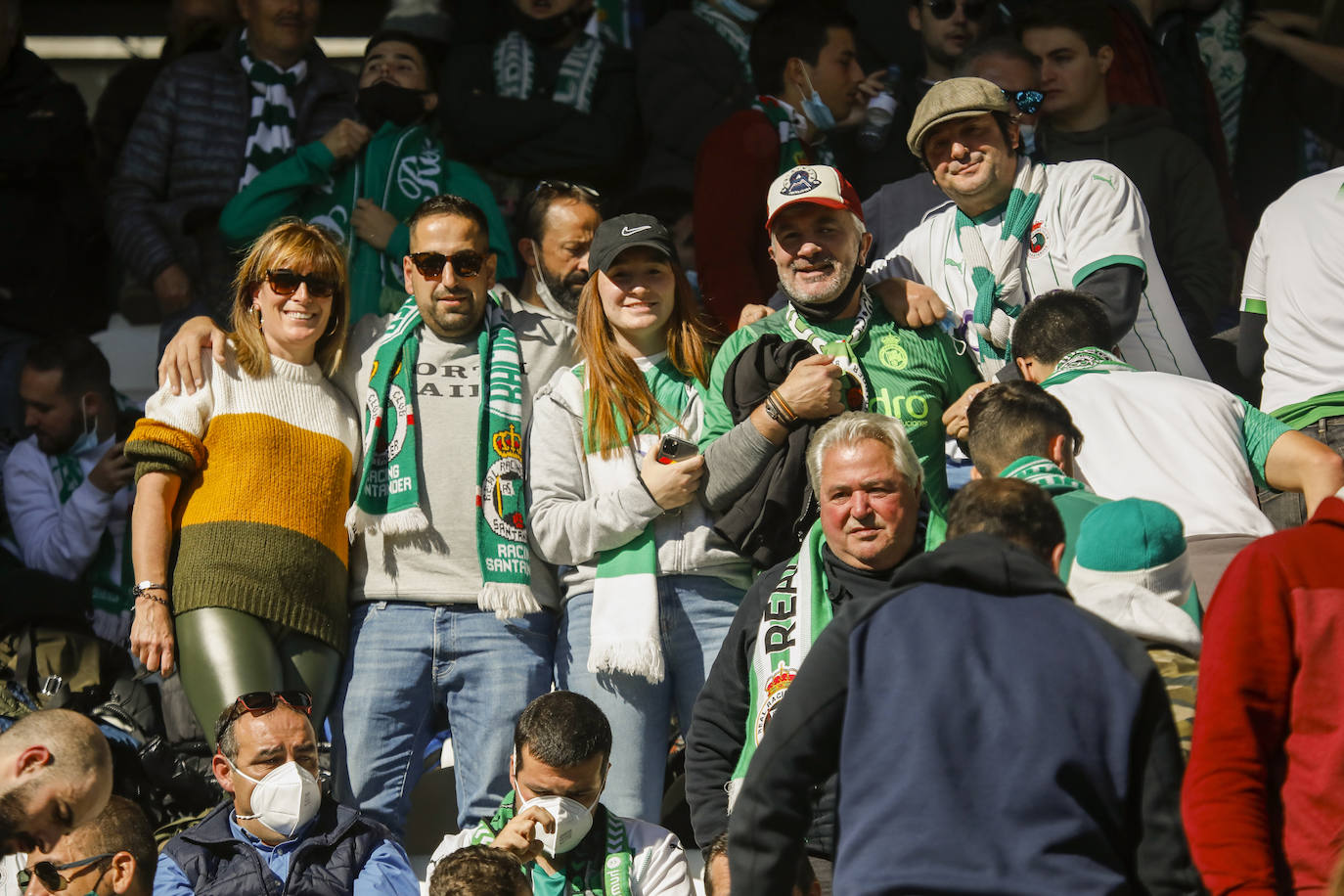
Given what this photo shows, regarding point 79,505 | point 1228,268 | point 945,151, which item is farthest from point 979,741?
point 79,505

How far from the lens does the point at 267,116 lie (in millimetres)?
6180

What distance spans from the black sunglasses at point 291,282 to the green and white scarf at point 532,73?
5.62 feet

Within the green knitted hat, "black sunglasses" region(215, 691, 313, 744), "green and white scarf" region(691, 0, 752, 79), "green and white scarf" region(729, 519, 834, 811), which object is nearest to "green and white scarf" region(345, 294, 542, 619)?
"black sunglasses" region(215, 691, 313, 744)

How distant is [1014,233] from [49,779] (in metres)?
3.10

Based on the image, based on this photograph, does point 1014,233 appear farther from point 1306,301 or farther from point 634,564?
point 634,564

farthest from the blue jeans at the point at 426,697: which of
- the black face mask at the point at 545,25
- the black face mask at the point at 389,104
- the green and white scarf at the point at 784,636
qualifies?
the black face mask at the point at 545,25

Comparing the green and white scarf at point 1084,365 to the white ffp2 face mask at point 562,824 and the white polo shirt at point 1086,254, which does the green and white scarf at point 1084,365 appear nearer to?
the white polo shirt at point 1086,254

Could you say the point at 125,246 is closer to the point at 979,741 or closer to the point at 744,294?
the point at 744,294

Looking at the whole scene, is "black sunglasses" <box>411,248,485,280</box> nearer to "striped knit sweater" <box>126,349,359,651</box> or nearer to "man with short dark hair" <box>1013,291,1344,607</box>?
"striped knit sweater" <box>126,349,359,651</box>

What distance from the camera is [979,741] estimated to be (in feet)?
8.11

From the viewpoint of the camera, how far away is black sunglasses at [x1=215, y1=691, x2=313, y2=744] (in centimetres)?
412

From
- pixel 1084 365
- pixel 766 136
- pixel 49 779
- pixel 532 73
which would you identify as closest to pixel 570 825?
pixel 49 779

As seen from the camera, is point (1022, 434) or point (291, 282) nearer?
point (1022, 434)

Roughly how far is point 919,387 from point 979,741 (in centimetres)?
209
